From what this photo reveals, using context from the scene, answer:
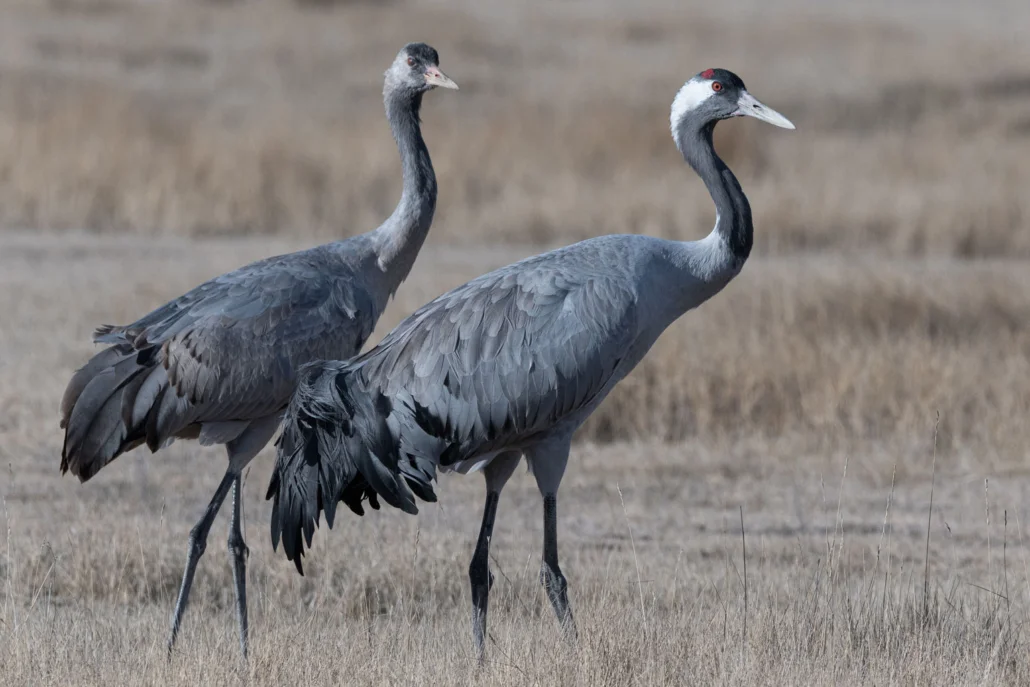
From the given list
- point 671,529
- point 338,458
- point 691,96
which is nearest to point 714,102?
point 691,96

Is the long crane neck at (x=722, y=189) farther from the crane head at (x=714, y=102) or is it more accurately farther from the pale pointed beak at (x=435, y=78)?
the pale pointed beak at (x=435, y=78)

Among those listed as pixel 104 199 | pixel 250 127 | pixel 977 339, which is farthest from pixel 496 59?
pixel 977 339

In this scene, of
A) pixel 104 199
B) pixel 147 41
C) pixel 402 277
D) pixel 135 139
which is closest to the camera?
pixel 402 277

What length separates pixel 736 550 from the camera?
23.2 feet

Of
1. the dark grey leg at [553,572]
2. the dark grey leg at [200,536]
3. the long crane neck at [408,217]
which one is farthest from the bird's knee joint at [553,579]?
→ the long crane neck at [408,217]

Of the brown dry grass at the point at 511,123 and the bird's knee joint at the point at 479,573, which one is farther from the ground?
the brown dry grass at the point at 511,123

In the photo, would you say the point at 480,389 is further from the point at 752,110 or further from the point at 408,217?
the point at 752,110

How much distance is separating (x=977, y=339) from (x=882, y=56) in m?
18.2

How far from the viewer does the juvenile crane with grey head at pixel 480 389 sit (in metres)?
5.21

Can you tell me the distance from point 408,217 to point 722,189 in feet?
4.09

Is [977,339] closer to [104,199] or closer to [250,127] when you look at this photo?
[104,199]

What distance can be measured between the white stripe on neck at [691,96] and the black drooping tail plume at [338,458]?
156 cm

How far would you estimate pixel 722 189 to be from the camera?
5.88 meters

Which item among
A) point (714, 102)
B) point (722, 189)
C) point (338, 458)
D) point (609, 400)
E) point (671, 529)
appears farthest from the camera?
point (609, 400)
